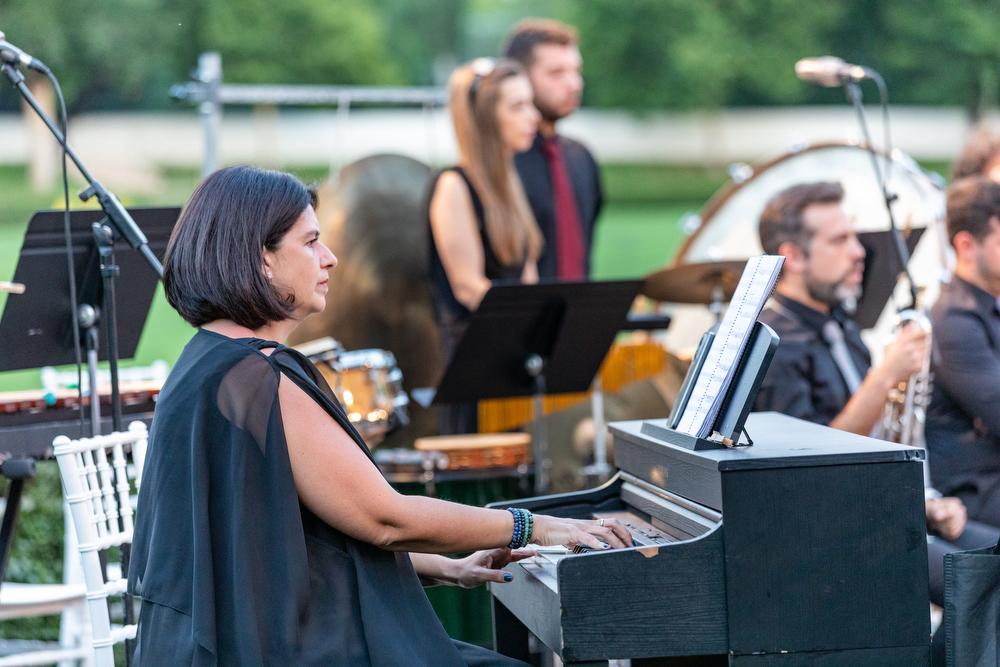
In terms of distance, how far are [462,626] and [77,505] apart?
6.39ft

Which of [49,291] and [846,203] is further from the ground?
[846,203]

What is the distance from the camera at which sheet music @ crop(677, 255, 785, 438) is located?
2857mm

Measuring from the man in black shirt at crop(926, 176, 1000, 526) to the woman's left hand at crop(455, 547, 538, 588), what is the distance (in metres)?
2.07

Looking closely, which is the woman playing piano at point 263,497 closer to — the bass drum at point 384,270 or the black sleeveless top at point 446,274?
the black sleeveless top at point 446,274

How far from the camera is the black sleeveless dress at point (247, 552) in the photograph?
2.49 metres

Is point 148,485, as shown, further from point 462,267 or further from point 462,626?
point 462,267

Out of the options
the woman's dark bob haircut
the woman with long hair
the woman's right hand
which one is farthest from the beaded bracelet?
the woman with long hair

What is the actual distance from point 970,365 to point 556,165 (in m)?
2.74

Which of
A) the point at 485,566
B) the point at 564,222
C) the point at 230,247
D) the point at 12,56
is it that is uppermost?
the point at 12,56

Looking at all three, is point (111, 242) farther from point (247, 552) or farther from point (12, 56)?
point (247, 552)

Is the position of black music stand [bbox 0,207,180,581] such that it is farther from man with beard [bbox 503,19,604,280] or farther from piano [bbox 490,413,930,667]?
man with beard [bbox 503,19,604,280]

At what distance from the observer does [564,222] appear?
6676 mm

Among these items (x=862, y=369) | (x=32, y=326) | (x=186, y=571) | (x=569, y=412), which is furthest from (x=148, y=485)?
(x=569, y=412)

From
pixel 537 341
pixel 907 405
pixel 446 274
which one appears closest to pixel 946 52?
pixel 446 274
